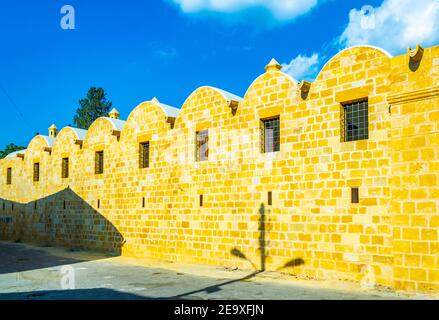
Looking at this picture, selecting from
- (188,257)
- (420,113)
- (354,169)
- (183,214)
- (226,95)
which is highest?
(226,95)

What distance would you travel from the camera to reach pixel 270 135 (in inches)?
513

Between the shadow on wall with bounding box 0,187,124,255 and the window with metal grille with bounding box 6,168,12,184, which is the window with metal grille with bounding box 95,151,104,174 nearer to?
the shadow on wall with bounding box 0,187,124,255

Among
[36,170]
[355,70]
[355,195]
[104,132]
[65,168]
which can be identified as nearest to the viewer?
[355,195]

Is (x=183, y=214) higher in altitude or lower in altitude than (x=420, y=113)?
lower

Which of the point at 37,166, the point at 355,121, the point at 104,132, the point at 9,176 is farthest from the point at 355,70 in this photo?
the point at 9,176

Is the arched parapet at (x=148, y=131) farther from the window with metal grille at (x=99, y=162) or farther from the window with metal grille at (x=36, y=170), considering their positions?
the window with metal grille at (x=36, y=170)

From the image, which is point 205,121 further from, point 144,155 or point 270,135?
→ point 144,155

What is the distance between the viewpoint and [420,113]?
31.0 feet

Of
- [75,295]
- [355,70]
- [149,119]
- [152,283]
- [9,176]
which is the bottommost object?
[152,283]

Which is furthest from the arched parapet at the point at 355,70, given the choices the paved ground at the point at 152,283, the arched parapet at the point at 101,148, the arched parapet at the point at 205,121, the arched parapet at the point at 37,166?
the arched parapet at the point at 37,166

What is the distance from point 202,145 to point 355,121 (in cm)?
567
